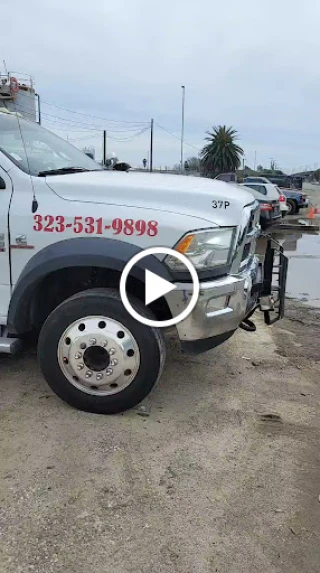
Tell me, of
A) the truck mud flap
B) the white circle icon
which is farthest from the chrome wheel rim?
the truck mud flap

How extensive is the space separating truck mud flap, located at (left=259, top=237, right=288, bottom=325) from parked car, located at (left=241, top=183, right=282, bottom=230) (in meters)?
7.25

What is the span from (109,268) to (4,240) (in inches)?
28.5

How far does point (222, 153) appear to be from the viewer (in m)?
67.2

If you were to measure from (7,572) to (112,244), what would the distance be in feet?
5.75

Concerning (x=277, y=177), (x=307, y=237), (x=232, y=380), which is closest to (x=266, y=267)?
(x=232, y=380)

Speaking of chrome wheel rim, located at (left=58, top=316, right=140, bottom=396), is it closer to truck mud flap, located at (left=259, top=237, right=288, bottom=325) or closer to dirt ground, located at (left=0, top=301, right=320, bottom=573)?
dirt ground, located at (left=0, top=301, right=320, bottom=573)

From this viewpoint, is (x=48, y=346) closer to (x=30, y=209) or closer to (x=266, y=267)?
(x=30, y=209)

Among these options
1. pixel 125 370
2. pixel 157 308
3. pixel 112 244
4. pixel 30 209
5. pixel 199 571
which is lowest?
pixel 199 571

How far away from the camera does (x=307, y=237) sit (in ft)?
49.3

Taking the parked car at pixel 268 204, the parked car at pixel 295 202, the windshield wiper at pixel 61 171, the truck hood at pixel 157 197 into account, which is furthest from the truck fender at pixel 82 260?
the parked car at pixel 295 202

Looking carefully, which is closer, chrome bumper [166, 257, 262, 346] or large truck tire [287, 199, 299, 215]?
chrome bumper [166, 257, 262, 346]

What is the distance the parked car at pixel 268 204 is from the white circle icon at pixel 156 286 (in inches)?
336

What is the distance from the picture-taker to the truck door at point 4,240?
10.2ft

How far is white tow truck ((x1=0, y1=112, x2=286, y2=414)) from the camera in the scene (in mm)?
2955
